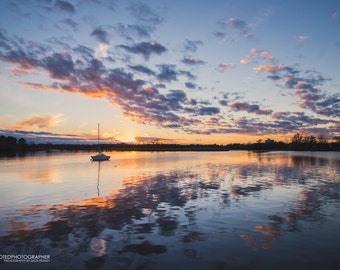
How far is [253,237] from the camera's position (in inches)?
497

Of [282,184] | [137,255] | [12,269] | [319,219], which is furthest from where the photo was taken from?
[282,184]

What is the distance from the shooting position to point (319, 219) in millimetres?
15641

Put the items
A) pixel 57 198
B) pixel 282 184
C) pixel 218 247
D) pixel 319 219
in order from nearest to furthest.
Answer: pixel 218 247
pixel 319 219
pixel 57 198
pixel 282 184

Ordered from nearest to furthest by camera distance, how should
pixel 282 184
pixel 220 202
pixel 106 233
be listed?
pixel 106 233 → pixel 220 202 → pixel 282 184

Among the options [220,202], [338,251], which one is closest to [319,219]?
[338,251]

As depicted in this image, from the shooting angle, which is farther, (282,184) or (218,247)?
(282,184)

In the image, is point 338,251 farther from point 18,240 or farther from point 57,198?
point 57,198

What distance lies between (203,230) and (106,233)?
4.53 m

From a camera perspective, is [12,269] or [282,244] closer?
[12,269]

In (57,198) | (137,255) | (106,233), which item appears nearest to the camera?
(137,255)

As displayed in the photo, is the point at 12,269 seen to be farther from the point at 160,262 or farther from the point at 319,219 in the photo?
the point at 319,219

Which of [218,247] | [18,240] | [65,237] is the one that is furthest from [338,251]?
[18,240]

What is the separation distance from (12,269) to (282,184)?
2547cm

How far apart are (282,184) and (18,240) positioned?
24.3m
